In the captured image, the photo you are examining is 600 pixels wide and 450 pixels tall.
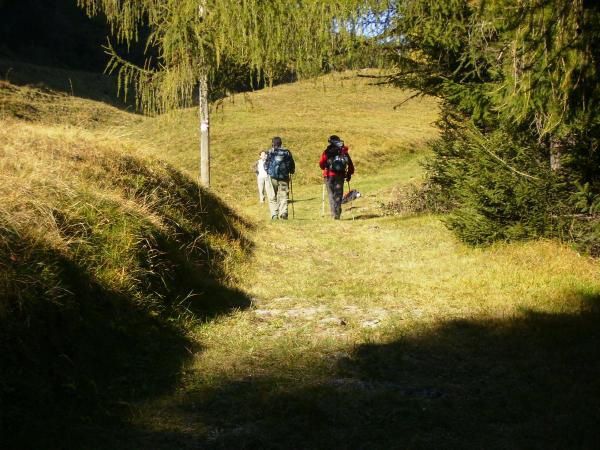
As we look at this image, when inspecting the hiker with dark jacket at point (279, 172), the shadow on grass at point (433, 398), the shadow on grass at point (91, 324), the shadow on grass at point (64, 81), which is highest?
the shadow on grass at point (64, 81)

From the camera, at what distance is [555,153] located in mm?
9648

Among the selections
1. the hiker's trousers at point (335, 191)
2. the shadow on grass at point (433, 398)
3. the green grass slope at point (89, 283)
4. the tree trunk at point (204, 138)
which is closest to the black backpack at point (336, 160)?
the hiker's trousers at point (335, 191)

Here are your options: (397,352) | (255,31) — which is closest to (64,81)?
(255,31)

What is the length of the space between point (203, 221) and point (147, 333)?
5.13m

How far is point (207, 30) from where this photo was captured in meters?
8.25

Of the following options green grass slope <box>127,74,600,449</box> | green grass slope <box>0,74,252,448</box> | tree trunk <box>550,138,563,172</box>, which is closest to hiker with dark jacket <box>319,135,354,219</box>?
green grass slope <box>127,74,600,449</box>

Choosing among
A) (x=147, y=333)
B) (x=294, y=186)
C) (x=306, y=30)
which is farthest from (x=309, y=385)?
(x=294, y=186)

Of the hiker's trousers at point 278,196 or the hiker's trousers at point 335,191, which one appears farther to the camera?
the hiker's trousers at point 278,196

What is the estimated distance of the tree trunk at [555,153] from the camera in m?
9.50

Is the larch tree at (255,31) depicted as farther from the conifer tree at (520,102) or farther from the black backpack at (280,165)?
the black backpack at (280,165)

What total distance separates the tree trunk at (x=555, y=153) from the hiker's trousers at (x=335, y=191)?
7.58 metres

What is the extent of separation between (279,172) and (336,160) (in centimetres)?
155

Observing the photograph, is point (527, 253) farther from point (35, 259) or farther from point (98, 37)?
point (98, 37)

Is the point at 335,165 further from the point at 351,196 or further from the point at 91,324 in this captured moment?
the point at 91,324
